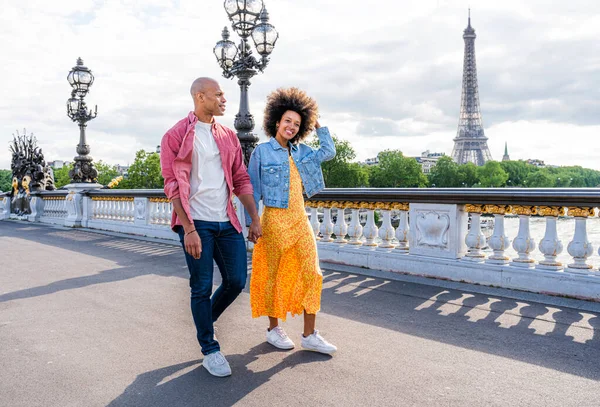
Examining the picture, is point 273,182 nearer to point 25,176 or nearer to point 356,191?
point 356,191

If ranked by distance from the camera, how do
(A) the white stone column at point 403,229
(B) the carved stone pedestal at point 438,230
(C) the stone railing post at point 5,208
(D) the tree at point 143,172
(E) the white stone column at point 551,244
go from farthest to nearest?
(D) the tree at point 143,172
(C) the stone railing post at point 5,208
(A) the white stone column at point 403,229
(B) the carved stone pedestal at point 438,230
(E) the white stone column at point 551,244

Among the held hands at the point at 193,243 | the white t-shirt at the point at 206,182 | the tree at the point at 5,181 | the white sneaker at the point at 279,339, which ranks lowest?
the white sneaker at the point at 279,339

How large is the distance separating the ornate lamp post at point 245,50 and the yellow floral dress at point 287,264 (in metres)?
5.85

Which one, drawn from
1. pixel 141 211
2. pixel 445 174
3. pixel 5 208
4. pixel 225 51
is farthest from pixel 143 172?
pixel 225 51

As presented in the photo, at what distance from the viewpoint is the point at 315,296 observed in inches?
159

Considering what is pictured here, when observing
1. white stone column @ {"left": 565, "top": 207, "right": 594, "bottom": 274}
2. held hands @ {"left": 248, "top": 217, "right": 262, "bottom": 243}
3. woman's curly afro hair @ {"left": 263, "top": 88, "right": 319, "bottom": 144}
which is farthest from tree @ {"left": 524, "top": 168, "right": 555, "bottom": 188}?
held hands @ {"left": 248, "top": 217, "right": 262, "bottom": 243}

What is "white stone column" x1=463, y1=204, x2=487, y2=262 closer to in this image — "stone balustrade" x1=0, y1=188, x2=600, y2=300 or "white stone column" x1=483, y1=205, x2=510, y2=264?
"stone balustrade" x1=0, y1=188, x2=600, y2=300

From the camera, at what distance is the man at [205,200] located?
3.53 metres

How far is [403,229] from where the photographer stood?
7270 mm

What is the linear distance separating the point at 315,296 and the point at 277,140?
120cm

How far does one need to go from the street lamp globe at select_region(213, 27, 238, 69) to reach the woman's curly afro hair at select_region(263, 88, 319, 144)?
6205 mm

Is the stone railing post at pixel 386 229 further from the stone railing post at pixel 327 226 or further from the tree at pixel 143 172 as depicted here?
the tree at pixel 143 172

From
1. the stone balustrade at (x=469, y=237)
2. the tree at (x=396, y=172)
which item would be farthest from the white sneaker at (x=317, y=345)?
the tree at (x=396, y=172)

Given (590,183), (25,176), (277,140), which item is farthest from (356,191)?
(590,183)
